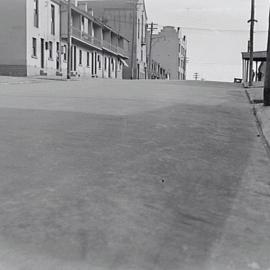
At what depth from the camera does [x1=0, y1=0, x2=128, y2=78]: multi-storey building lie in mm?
37125

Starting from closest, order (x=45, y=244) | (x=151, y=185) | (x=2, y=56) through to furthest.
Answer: (x=45, y=244) < (x=151, y=185) < (x=2, y=56)

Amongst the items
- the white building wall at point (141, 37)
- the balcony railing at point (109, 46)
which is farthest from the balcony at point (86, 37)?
the white building wall at point (141, 37)

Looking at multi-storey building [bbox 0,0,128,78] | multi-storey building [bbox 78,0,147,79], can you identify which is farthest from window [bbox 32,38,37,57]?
multi-storey building [bbox 78,0,147,79]

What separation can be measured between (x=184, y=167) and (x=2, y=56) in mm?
33319

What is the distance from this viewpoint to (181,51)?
360 ft

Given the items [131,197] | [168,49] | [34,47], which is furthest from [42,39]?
[168,49]

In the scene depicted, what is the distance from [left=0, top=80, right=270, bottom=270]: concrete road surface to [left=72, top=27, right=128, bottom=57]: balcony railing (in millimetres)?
39124

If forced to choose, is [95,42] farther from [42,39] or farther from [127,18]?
[127,18]

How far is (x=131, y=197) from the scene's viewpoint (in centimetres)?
522

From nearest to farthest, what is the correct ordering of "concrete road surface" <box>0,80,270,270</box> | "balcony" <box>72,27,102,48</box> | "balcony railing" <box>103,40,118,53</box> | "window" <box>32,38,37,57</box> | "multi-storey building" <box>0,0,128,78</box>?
"concrete road surface" <box>0,80,270,270</box>
"multi-storey building" <box>0,0,128,78</box>
"window" <box>32,38,37,57</box>
"balcony" <box>72,27,102,48</box>
"balcony railing" <box>103,40,118,53</box>

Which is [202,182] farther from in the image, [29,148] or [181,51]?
[181,51]

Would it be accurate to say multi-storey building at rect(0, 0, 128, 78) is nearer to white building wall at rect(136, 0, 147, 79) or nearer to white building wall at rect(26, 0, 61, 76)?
white building wall at rect(26, 0, 61, 76)

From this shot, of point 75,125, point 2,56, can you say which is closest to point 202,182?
point 75,125

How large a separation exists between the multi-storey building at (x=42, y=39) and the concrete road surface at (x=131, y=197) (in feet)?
94.9
